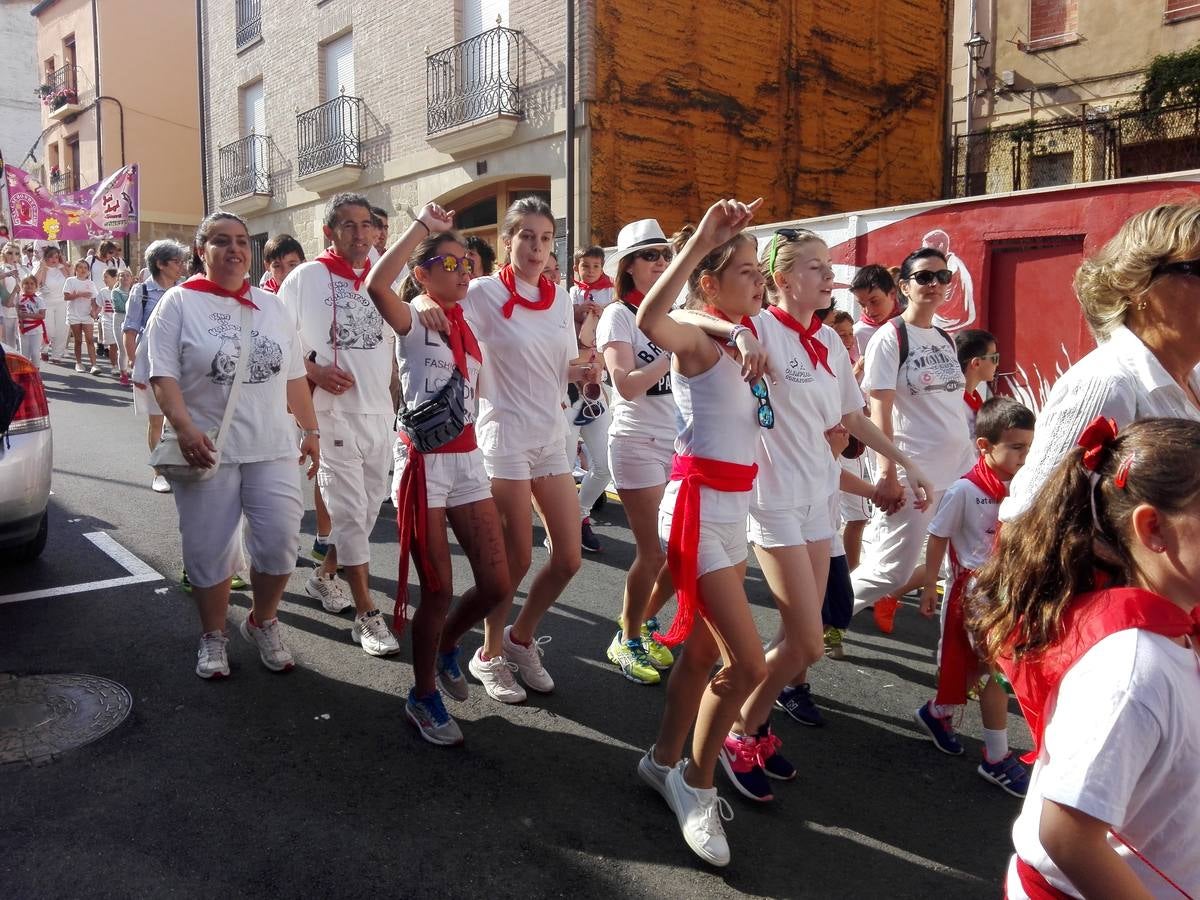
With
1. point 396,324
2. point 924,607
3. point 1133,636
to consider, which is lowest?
point 924,607

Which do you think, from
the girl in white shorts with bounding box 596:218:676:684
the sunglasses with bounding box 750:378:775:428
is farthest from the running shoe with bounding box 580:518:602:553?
the sunglasses with bounding box 750:378:775:428

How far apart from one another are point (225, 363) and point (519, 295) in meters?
1.31

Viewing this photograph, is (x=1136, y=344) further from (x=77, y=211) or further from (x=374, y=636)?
(x=77, y=211)

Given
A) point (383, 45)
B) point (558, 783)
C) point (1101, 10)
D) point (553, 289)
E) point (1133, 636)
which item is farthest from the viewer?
point (1101, 10)

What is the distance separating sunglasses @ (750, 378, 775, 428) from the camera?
10.3 ft

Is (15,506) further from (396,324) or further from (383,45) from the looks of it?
(383,45)

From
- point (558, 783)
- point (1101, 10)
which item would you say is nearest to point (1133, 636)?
point (558, 783)

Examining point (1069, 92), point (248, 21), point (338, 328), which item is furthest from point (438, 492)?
point (248, 21)

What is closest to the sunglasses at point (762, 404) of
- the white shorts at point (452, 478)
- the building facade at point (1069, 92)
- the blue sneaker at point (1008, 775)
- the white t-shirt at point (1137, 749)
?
the white shorts at point (452, 478)

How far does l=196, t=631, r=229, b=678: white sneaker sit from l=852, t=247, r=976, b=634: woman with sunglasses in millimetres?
3029

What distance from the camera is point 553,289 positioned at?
172 inches

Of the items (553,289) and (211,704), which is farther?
(553,289)

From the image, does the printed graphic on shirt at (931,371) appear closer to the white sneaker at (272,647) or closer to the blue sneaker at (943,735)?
the blue sneaker at (943,735)

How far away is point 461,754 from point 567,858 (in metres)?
0.82
